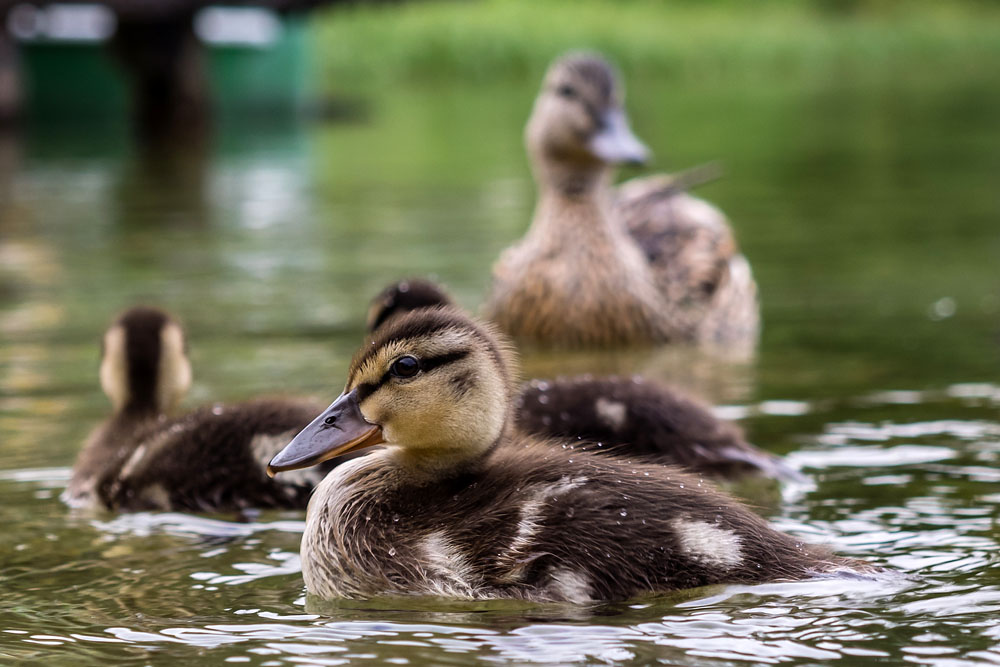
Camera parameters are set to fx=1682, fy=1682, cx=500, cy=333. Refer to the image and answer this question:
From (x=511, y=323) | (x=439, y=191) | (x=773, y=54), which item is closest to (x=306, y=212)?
(x=439, y=191)

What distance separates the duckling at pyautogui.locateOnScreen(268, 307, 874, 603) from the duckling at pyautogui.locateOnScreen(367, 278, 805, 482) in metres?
0.73

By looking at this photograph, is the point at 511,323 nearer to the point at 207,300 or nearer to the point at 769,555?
the point at 207,300

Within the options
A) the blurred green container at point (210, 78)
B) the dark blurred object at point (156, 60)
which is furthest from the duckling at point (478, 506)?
the blurred green container at point (210, 78)

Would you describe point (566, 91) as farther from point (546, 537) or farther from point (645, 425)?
point (546, 537)

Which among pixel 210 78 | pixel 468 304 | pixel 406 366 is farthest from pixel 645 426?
pixel 210 78

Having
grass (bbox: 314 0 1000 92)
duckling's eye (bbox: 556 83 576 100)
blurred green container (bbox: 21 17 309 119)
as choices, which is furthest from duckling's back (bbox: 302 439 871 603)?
grass (bbox: 314 0 1000 92)

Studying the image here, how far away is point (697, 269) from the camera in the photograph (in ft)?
25.1

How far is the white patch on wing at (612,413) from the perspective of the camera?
16.1 feet

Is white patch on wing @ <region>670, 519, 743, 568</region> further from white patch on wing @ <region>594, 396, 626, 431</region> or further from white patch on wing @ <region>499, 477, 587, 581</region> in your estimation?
white patch on wing @ <region>594, 396, 626, 431</region>

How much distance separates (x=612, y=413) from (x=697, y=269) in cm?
285

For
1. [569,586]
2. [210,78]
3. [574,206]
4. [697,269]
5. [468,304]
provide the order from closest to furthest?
[569,586] < [697,269] < [574,206] < [468,304] < [210,78]

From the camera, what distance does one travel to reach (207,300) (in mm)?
8875

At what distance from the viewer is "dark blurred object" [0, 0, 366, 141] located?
17.1 m

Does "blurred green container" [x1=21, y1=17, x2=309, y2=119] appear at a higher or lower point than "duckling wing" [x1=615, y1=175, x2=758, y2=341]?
higher
